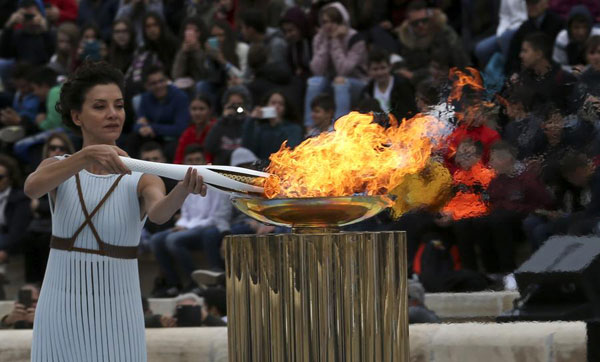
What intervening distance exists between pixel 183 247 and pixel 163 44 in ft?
8.69

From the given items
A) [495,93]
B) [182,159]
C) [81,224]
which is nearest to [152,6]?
[182,159]

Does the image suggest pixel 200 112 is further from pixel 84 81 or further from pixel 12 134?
pixel 84 81

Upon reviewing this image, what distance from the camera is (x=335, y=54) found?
29.9 ft

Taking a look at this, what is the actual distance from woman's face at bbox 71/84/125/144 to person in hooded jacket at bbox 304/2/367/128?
4.82 metres

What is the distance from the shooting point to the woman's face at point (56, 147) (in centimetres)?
815

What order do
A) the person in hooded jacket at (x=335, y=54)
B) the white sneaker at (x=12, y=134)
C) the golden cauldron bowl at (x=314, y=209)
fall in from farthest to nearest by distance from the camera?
1. the white sneaker at (x=12, y=134)
2. the person in hooded jacket at (x=335, y=54)
3. the golden cauldron bowl at (x=314, y=209)

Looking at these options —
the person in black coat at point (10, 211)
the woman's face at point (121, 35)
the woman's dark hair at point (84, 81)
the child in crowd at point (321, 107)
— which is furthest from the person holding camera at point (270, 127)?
the woman's dark hair at point (84, 81)

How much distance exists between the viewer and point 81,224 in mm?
3803

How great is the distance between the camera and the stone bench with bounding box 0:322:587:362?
494 cm

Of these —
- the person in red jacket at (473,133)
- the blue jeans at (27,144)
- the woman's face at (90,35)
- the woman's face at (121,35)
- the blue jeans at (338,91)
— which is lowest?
the person in red jacket at (473,133)

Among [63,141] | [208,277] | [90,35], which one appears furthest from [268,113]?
[90,35]

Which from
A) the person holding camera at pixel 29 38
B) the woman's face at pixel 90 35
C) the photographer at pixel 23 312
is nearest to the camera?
the photographer at pixel 23 312

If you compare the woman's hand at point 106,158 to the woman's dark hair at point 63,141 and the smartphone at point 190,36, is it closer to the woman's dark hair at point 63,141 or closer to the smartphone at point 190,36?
the woman's dark hair at point 63,141

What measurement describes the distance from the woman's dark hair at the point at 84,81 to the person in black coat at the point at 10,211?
4.54 meters
